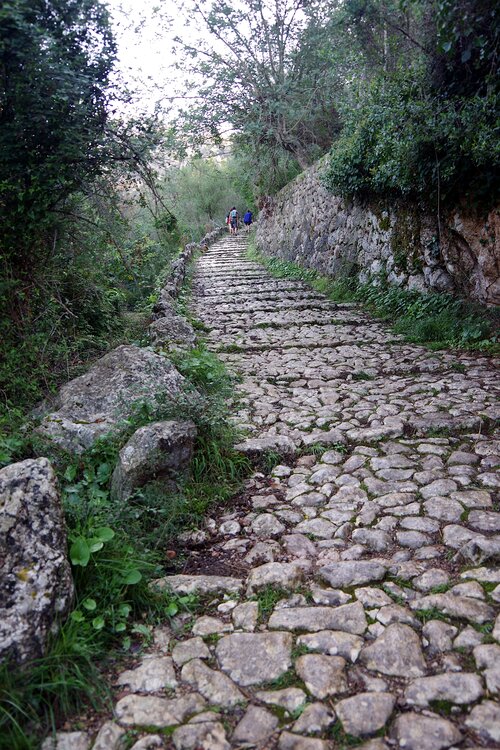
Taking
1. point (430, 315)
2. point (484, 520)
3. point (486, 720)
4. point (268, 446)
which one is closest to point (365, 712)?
point (486, 720)

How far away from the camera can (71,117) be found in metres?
4.52

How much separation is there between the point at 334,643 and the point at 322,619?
164 mm

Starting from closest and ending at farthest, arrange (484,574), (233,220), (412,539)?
(484,574)
(412,539)
(233,220)

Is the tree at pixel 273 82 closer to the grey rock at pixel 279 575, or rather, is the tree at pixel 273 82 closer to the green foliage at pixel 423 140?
the green foliage at pixel 423 140

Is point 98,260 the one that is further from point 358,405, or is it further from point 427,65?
point 427,65

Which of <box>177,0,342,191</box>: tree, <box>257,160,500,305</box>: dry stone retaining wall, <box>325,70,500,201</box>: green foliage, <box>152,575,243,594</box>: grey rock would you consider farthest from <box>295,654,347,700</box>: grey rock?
<box>177,0,342,191</box>: tree

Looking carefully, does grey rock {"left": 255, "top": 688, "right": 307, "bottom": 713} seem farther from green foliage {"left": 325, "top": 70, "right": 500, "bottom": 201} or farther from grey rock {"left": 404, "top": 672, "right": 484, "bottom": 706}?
green foliage {"left": 325, "top": 70, "right": 500, "bottom": 201}

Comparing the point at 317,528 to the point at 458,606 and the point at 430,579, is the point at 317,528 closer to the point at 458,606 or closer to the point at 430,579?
the point at 430,579

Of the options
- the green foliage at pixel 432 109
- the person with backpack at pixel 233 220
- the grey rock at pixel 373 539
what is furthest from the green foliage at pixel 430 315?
the person with backpack at pixel 233 220

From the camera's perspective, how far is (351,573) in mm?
2609

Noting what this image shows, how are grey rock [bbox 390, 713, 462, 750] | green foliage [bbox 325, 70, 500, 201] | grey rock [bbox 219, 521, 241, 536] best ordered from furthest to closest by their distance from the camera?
green foliage [bbox 325, 70, 500, 201] < grey rock [bbox 219, 521, 241, 536] < grey rock [bbox 390, 713, 462, 750]

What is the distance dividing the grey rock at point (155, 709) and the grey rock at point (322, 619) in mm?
500

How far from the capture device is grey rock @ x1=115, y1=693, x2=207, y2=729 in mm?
1845

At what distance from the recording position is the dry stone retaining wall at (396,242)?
6.76 metres
